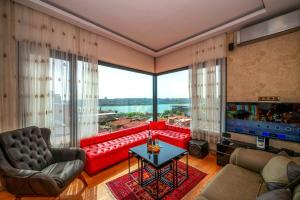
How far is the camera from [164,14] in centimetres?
237

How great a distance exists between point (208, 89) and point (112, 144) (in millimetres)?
2589

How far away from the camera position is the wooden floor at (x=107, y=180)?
181cm

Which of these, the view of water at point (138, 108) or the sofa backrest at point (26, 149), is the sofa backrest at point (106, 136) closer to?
the view of water at point (138, 108)

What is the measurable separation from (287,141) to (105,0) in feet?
12.3

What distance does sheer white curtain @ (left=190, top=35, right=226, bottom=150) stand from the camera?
3.00 meters

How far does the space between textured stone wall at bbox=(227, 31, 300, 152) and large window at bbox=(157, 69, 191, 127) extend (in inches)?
47.3

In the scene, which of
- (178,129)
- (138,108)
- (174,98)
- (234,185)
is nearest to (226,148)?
(234,185)

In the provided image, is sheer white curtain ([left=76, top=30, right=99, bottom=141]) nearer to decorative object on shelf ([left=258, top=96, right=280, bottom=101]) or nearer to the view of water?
the view of water

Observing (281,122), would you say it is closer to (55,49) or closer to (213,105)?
(213,105)

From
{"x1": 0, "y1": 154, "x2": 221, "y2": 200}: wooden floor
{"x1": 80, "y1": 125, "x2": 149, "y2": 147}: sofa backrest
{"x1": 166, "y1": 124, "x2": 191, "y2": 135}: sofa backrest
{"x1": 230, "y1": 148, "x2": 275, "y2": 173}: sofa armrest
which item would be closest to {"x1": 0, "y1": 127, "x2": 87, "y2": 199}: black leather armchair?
{"x1": 0, "y1": 154, "x2": 221, "y2": 200}: wooden floor

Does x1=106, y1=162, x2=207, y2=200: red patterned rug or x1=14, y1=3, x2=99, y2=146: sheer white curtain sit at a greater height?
x1=14, y1=3, x2=99, y2=146: sheer white curtain

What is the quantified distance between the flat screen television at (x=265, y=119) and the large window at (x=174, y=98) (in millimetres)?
1194

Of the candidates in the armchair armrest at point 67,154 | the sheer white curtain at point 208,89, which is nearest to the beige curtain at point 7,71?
the armchair armrest at point 67,154

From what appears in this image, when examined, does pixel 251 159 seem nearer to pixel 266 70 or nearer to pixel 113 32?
pixel 266 70
